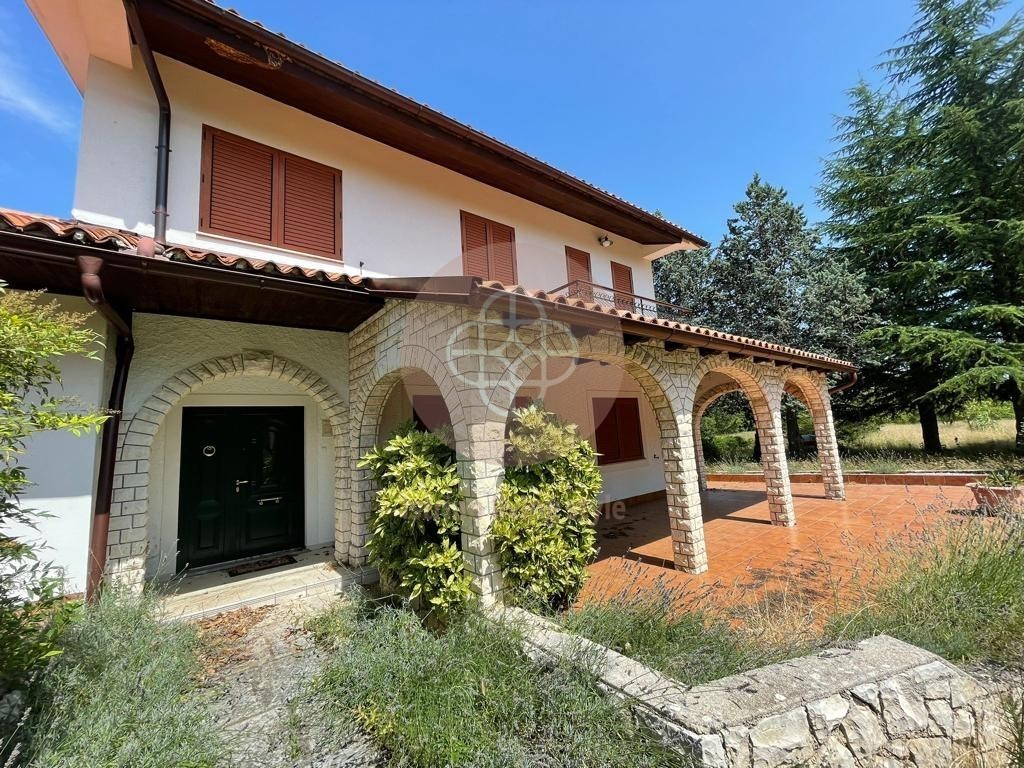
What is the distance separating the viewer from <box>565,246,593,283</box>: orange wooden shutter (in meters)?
10.2

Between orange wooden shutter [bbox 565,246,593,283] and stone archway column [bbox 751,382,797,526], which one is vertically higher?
orange wooden shutter [bbox 565,246,593,283]

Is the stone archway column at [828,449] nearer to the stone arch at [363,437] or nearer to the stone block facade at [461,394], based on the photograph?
the stone block facade at [461,394]

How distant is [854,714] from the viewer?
2.59 m

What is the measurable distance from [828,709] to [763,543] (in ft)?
17.1

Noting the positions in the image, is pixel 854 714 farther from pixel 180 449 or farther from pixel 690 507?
pixel 180 449

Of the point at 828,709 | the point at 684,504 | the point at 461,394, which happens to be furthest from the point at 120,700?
the point at 684,504

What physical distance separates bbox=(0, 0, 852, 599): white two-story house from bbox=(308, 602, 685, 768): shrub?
2.81 feet

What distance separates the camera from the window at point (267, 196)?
5.98m

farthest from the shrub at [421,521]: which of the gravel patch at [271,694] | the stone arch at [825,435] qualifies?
the stone arch at [825,435]

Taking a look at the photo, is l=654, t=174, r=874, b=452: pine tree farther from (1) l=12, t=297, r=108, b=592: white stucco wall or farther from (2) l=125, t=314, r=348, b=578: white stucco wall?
(1) l=12, t=297, r=108, b=592: white stucco wall

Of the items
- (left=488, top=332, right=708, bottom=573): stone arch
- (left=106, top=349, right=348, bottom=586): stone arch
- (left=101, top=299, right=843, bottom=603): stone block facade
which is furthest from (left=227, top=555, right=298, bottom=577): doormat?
(left=488, top=332, right=708, bottom=573): stone arch

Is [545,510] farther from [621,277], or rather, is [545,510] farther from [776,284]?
[776,284]

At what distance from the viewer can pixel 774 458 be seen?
8.22m

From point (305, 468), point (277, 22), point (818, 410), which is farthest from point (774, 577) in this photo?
point (277, 22)
